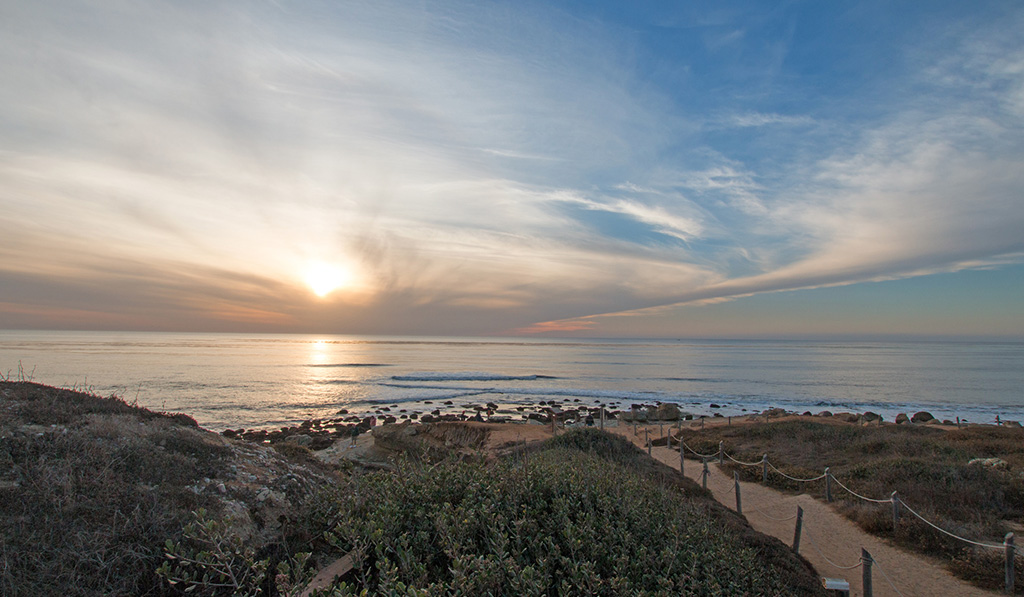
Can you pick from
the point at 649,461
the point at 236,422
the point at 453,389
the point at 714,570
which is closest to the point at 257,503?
the point at 714,570

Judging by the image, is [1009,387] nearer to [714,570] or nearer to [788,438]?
[788,438]

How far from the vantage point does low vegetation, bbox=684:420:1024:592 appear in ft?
29.6

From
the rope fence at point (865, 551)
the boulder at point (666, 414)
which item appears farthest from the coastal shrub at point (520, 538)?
the boulder at point (666, 414)

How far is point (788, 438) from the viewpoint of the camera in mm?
19672

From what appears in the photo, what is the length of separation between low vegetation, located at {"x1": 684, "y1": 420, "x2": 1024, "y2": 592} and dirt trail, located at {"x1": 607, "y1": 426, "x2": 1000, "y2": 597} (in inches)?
13.5

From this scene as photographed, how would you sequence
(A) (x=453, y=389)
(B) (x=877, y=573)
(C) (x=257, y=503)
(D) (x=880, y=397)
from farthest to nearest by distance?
(A) (x=453, y=389) → (D) (x=880, y=397) → (B) (x=877, y=573) → (C) (x=257, y=503)

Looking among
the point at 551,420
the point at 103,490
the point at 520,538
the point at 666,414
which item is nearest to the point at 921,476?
the point at 520,538

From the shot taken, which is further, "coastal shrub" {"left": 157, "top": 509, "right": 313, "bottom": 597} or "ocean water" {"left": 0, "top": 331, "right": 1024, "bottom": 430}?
"ocean water" {"left": 0, "top": 331, "right": 1024, "bottom": 430}

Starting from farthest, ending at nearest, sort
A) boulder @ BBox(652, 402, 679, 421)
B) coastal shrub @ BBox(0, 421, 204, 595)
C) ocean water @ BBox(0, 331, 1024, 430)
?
ocean water @ BBox(0, 331, 1024, 430), boulder @ BBox(652, 402, 679, 421), coastal shrub @ BBox(0, 421, 204, 595)

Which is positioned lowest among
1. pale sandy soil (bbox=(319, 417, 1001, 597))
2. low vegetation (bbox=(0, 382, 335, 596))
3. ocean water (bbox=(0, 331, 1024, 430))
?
ocean water (bbox=(0, 331, 1024, 430))

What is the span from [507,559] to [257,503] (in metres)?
4.29

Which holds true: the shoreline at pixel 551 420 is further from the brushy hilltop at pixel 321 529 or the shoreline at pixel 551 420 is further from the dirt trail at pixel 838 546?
the brushy hilltop at pixel 321 529

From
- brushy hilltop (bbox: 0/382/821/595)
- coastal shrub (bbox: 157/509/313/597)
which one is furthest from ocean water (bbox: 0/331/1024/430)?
coastal shrub (bbox: 157/509/313/597)

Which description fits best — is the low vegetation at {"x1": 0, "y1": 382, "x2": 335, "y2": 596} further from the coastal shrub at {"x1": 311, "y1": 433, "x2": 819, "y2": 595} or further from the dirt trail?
the dirt trail
